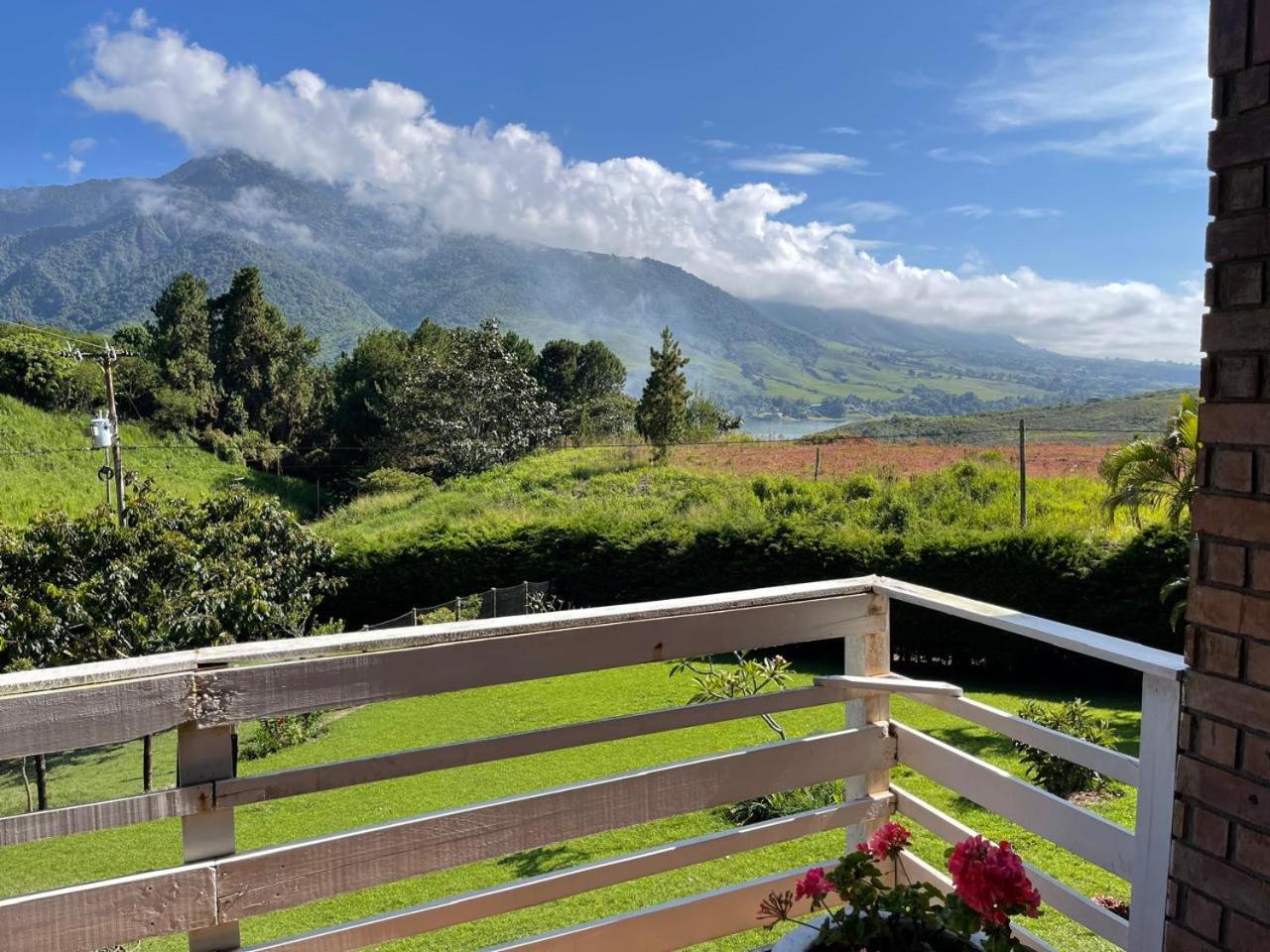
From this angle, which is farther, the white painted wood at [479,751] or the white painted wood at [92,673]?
the white painted wood at [479,751]

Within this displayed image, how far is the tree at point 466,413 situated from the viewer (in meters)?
30.8

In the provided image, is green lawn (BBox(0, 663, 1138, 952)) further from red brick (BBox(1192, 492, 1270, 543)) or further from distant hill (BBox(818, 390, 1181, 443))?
distant hill (BBox(818, 390, 1181, 443))

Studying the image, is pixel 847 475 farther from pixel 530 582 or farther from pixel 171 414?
pixel 171 414

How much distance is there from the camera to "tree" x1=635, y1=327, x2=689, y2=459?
22469mm

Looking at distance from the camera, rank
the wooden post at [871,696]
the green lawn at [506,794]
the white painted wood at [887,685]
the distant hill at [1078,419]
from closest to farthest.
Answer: the white painted wood at [887,685]
the wooden post at [871,696]
the green lawn at [506,794]
the distant hill at [1078,419]

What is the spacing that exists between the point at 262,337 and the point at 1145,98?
41.3 m

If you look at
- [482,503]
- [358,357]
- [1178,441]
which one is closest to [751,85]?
[358,357]

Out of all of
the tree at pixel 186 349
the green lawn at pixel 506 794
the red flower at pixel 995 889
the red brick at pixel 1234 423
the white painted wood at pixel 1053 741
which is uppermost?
the tree at pixel 186 349

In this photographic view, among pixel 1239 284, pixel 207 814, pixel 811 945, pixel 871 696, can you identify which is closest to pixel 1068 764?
pixel 871 696

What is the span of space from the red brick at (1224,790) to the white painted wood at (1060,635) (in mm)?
138

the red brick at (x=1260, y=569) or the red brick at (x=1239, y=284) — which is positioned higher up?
the red brick at (x=1239, y=284)

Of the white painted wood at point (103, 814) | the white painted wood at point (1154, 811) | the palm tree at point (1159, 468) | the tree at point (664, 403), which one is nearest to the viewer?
the white painted wood at point (103, 814)

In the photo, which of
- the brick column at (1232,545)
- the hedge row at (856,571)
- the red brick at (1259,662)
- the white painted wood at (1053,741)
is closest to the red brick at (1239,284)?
the brick column at (1232,545)

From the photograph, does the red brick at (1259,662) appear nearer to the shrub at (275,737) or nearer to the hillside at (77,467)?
the shrub at (275,737)
